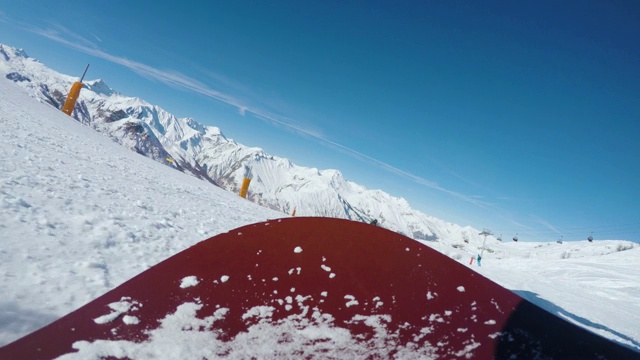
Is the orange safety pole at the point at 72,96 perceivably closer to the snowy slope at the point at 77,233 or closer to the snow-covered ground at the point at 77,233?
the snow-covered ground at the point at 77,233

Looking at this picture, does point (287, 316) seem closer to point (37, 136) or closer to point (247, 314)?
point (247, 314)

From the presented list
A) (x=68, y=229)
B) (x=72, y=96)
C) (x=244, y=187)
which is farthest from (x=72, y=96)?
(x=68, y=229)

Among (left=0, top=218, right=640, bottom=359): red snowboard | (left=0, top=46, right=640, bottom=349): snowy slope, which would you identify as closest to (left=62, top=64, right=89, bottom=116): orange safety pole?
(left=0, top=46, right=640, bottom=349): snowy slope

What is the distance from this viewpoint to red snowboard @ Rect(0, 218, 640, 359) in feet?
6.49

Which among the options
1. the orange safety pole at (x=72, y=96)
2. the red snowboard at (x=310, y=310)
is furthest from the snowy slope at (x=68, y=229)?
the orange safety pole at (x=72, y=96)

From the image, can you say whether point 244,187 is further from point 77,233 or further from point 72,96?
point 77,233

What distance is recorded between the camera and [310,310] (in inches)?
91.1

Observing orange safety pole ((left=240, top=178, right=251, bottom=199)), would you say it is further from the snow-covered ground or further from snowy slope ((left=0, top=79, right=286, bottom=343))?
snowy slope ((left=0, top=79, right=286, bottom=343))

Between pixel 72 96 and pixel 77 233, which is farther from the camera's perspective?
pixel 72 96

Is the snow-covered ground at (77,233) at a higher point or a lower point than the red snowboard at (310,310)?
lower

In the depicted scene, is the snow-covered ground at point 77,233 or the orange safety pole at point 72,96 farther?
the orange safety pole at point 72,96

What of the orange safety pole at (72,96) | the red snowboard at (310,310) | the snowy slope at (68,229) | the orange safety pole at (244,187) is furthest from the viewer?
the orange safety pole at (72,96)

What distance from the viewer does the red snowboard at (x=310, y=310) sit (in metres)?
1.98

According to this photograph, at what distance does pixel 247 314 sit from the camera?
2.26 metres
